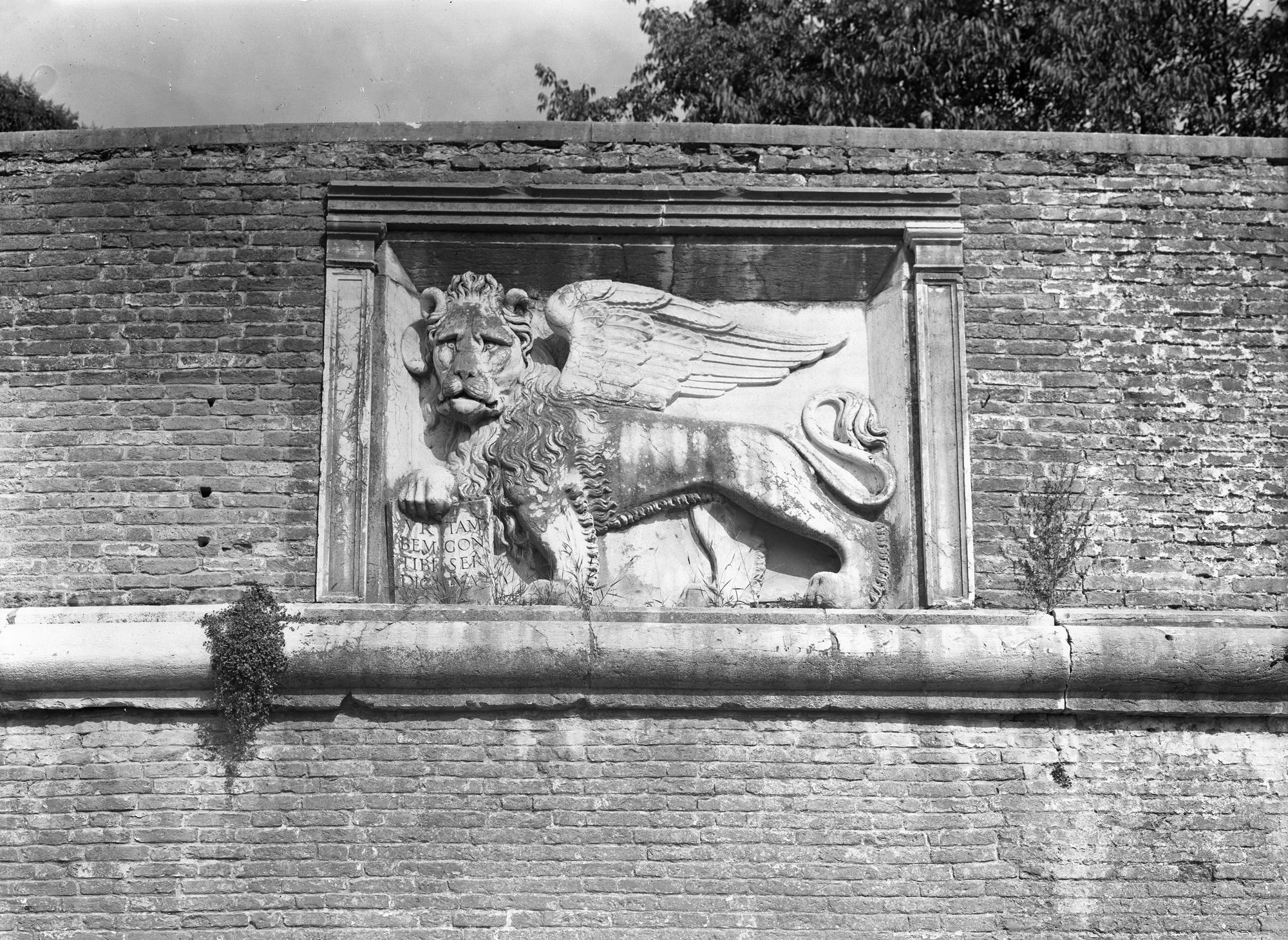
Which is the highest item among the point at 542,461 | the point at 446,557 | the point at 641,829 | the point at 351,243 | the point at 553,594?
the point at 351,243

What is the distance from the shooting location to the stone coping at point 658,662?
652 centimetres

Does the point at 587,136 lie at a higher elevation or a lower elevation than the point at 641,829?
higher

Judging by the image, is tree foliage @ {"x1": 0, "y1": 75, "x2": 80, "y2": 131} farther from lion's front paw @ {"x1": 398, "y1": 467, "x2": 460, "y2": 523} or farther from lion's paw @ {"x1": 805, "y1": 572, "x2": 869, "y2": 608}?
lion's paw @ {"x1": 805, "y1": 572, "x2": 869, "y2": 608}

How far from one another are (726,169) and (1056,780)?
127 inches

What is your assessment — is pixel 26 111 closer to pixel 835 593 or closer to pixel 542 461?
pixel 542 461

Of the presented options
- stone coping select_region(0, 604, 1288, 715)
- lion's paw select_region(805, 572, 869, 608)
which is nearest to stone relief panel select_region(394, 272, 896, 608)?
lion's paw select_region(805, 572, 869, 608)

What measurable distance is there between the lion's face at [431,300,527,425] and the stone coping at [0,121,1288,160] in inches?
33.5

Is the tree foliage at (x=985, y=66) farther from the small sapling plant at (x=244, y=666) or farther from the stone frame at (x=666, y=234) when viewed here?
the small sapling plant at (x=244, y=666)

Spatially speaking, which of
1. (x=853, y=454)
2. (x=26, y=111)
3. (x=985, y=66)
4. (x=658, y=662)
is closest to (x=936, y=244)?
(x=853, y=454)

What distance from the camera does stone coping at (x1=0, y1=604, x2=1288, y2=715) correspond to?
652cm

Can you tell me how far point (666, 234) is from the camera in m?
7.32

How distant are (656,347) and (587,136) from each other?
1.07 m

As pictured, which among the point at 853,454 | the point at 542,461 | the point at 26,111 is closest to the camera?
the point at 542,461

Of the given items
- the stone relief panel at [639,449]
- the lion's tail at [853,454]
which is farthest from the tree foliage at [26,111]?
the lion's tail at [853,454]
